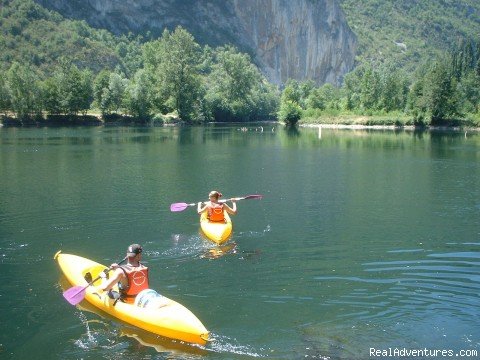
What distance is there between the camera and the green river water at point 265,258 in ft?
35.0

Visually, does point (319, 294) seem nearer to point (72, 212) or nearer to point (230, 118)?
point (72, 212)

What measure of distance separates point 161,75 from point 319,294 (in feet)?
296

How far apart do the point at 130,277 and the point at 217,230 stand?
6.58 metres

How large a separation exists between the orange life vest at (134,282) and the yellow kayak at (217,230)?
5.97 metres

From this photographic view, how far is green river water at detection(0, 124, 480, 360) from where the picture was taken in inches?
420

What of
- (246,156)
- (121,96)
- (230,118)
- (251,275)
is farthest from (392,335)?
(230,118)

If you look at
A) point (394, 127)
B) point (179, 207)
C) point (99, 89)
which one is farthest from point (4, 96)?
point (179, 207)

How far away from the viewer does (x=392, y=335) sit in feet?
35.3

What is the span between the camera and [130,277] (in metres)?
11.5

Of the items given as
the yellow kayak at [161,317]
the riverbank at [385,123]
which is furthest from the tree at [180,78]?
the yellow kayak at [161,317]

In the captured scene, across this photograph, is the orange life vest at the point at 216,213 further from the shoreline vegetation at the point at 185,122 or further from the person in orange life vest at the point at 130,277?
the shoreline vegetation at the point at 185,122

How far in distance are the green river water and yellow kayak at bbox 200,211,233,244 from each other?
0.31 meters

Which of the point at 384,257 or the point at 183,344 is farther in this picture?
the point at 384,257

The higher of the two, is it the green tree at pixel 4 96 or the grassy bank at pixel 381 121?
the green tree at pixel 4 96
